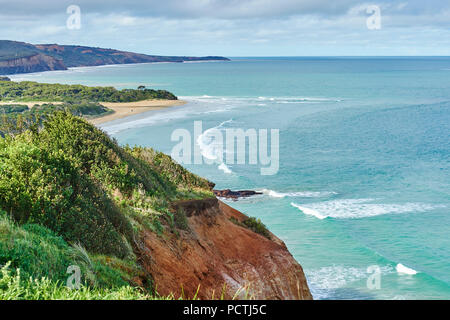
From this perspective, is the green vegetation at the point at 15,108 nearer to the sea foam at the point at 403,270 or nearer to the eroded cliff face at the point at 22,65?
the sea foam at the point at 403,270

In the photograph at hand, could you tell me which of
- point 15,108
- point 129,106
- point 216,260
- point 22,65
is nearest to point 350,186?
point 216,260

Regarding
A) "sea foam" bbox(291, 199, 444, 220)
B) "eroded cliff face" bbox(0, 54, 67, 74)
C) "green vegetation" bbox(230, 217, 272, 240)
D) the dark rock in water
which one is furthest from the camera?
"eroded cliff face" bbox(0, 54, 67, 74)

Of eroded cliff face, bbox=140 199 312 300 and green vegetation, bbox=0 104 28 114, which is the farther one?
green vegetation, bbox=0 104 28 114

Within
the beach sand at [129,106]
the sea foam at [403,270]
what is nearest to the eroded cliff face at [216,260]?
the sea foam at [403,270]

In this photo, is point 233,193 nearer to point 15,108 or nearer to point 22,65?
point 15,108

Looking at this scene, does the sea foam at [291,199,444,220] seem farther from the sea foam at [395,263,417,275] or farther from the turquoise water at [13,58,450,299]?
the sea foam at [395,263,417,275]

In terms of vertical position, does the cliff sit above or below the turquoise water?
above

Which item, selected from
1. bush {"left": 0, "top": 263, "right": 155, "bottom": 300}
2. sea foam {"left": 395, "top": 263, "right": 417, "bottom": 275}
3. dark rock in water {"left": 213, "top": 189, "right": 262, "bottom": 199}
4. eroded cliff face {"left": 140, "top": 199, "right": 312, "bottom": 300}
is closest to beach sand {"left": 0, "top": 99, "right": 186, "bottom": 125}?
dark rock in water {"left": 213, "top": 189, "right": 262, "bottom": 199}
